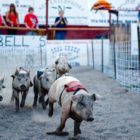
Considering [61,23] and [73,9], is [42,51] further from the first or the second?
[73,9]

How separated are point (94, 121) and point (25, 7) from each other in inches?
445

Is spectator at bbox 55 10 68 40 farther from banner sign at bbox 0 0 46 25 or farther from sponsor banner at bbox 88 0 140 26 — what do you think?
sponsor banner at bbox 88 0 140 26

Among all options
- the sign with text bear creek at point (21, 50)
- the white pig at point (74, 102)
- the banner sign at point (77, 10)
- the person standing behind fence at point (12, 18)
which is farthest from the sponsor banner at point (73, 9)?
the white pig at point (74, 102)

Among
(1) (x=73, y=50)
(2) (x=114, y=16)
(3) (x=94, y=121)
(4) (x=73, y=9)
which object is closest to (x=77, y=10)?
(4) (x=73, y=9)

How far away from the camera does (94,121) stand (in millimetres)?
8258

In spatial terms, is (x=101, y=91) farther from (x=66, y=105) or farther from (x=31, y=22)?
(x=31, y=22)

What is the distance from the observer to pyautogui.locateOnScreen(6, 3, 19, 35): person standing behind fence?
58.4 feet

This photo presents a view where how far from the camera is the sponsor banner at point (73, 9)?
19.6 metres

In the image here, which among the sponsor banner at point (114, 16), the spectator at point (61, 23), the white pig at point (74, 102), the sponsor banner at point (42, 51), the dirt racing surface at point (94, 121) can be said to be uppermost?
the sponsor banner at point (114, 16)

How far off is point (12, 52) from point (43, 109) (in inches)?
288

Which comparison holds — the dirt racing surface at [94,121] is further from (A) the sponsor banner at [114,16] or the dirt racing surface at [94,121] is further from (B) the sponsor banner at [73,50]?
(A) the sponsor banner at [114,16]

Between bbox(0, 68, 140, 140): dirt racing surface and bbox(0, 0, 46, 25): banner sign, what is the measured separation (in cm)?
744

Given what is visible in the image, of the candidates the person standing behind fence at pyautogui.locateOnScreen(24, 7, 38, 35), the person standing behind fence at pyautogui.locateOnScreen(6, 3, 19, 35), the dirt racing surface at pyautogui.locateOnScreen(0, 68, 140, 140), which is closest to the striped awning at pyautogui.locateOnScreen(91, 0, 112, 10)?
the person standing behind fence at pyautogui.locateOnScreen(24, 7, 38, 35)

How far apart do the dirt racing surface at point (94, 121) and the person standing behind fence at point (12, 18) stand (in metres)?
6.61
